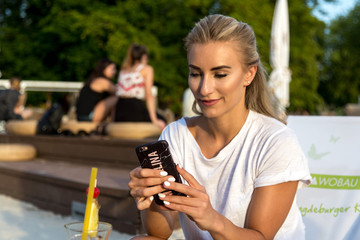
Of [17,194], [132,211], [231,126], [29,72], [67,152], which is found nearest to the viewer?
[231,126]

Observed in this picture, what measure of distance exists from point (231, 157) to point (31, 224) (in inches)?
107

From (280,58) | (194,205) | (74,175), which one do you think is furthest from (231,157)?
(280,58)

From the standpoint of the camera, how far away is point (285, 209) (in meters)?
1.70

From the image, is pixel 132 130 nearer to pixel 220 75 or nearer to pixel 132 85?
pixel 132 85

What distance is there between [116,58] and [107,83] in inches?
462

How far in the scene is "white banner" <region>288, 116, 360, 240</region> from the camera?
241cm

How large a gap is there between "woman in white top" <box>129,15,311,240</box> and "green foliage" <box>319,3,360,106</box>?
2939 centimetres

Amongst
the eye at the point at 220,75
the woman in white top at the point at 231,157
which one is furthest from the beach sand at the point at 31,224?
the eye at the point at 220,75

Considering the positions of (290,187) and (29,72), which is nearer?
(290,187)

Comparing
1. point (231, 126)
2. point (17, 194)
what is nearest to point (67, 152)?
point (17, 194)

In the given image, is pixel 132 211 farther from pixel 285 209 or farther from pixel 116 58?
pixel 116 58

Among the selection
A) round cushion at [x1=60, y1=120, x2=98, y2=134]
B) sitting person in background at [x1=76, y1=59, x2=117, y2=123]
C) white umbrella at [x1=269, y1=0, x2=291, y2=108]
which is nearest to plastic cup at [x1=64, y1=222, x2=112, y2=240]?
round cushion at [x1=60, y1=120, x2=98, y2=134]

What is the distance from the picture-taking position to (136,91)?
19.2 feet

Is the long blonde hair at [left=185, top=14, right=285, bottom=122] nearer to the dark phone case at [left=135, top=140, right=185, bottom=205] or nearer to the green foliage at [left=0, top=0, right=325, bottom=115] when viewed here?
the dark phone case at [left=135, top=140, right=185, bottom=205]
